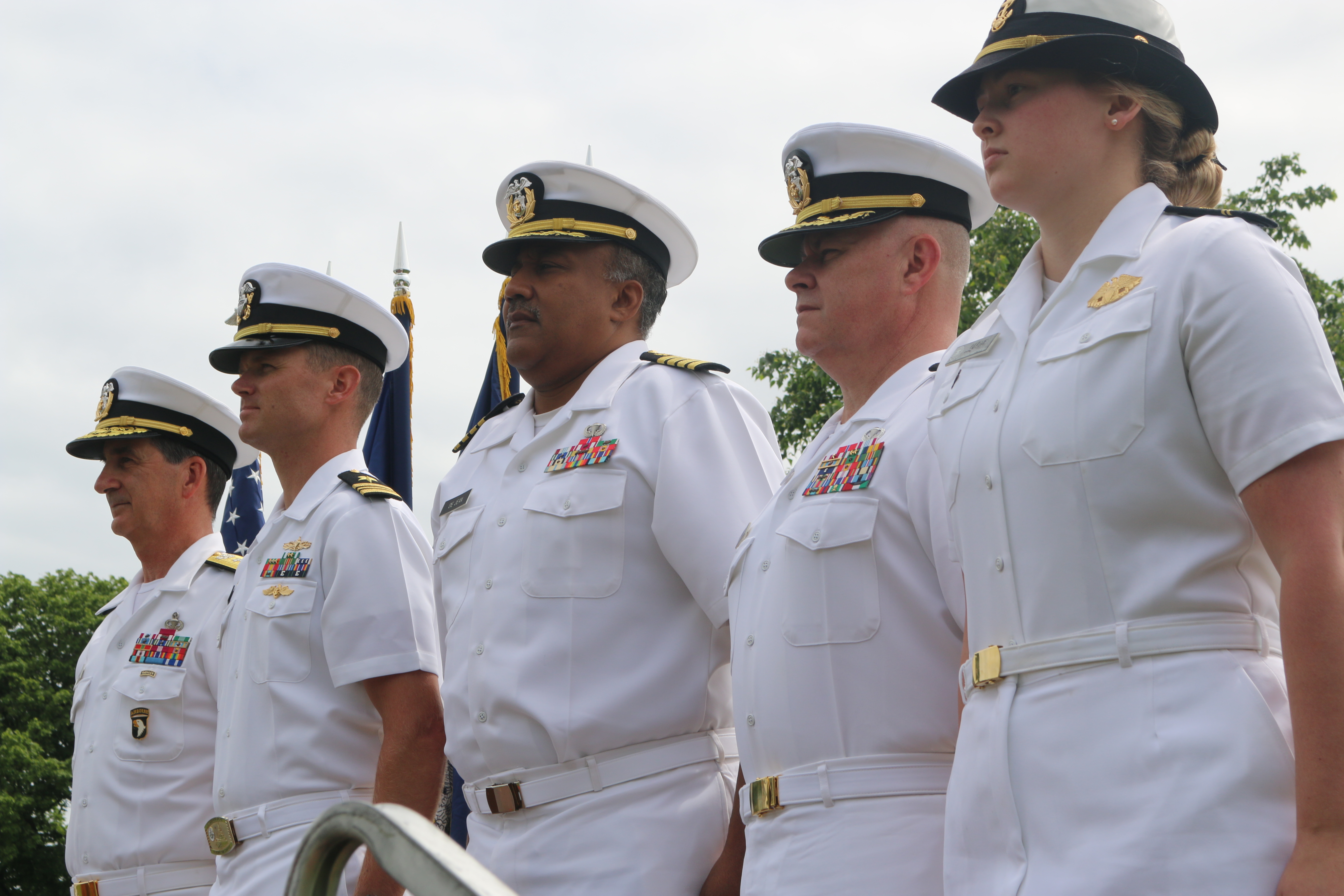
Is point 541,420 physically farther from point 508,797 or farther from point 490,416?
point 508,797

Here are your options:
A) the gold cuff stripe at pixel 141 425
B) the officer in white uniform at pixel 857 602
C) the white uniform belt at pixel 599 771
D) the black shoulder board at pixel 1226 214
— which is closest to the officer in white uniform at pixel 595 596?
the white uniform belt at pixel 599 771

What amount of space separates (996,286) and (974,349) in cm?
1571

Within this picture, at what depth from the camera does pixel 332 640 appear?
14.0 ft

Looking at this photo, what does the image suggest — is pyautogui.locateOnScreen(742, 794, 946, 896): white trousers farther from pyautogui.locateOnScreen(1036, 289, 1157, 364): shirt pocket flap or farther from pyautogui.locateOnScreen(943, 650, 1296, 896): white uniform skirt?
pyautogui.locateOnScreen(1036, 289, 1157, 364): shirt pocket flap

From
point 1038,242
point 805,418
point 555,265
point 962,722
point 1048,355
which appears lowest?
point 962,722

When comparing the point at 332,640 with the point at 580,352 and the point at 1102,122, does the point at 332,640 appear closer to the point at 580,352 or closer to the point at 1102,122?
the point at 580,352

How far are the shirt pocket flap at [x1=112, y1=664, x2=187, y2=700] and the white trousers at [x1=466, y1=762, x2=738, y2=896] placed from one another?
206cm

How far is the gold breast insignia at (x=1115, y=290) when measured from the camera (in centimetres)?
237

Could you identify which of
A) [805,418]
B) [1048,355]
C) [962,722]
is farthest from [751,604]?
[805,418]

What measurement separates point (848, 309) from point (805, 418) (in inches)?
593

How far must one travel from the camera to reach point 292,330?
501 cm

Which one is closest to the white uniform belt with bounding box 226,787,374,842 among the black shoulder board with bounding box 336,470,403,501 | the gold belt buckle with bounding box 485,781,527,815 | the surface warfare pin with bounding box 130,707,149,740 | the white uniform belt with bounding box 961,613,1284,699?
the gold belt buckle with bounding box 485,781,527,815

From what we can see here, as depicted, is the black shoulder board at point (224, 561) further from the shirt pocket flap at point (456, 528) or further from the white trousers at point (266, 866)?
the shirt pocket flap at point (456, 528)

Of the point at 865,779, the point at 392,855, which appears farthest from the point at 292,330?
the point at 392,855
